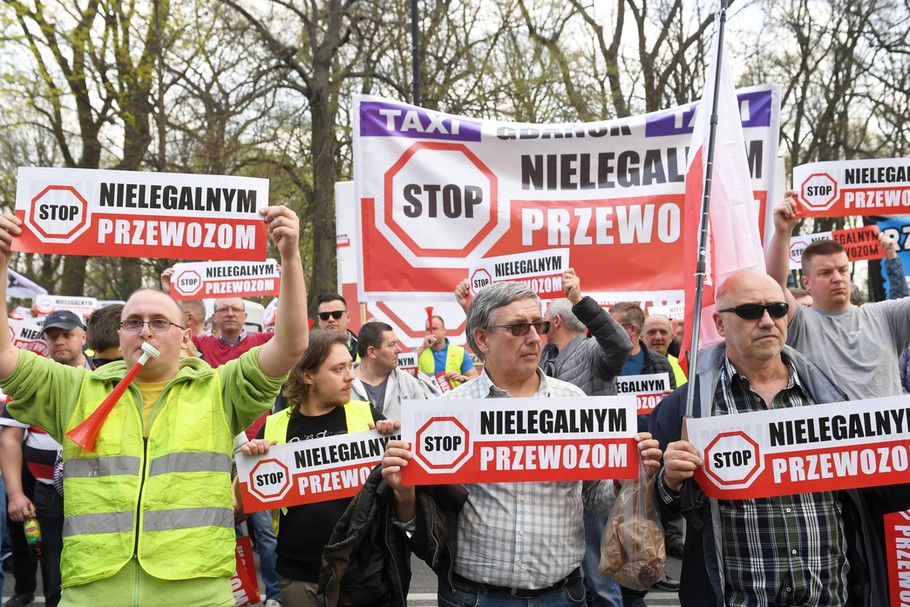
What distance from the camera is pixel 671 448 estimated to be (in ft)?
9.26

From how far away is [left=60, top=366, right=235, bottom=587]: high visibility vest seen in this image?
2820 millimetres

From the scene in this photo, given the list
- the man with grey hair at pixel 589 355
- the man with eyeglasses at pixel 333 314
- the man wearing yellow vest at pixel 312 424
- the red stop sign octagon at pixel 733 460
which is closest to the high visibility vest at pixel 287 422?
the man wearing yellow vest at pixel 312 424

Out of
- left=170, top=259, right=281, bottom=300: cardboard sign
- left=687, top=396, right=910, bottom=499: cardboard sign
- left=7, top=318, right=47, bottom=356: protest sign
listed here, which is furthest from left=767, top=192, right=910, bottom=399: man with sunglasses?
left=7, top=318, right=47, bottom=356: protest sign

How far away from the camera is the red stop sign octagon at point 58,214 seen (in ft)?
12.0

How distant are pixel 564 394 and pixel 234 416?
1183mm

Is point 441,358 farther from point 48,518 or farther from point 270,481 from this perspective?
point 270,481

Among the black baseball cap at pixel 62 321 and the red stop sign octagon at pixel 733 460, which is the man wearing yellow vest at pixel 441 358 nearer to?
the black baseball cap at pixel 62 321

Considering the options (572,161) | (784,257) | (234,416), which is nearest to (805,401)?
(784,257)

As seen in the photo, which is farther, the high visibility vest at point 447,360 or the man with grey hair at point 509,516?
the high visibility vest at point 447,360

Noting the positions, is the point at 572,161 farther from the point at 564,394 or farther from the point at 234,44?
the point at 234,44

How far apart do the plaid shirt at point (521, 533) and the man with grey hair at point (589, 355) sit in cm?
152

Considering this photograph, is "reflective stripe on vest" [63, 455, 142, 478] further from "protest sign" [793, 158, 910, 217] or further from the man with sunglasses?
"protest sign" [793, 158, 910, 217]

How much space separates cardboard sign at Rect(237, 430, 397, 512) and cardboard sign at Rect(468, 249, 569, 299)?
1544mm

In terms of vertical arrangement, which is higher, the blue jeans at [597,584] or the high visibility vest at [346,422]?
the high visibility vest at [346,422]
